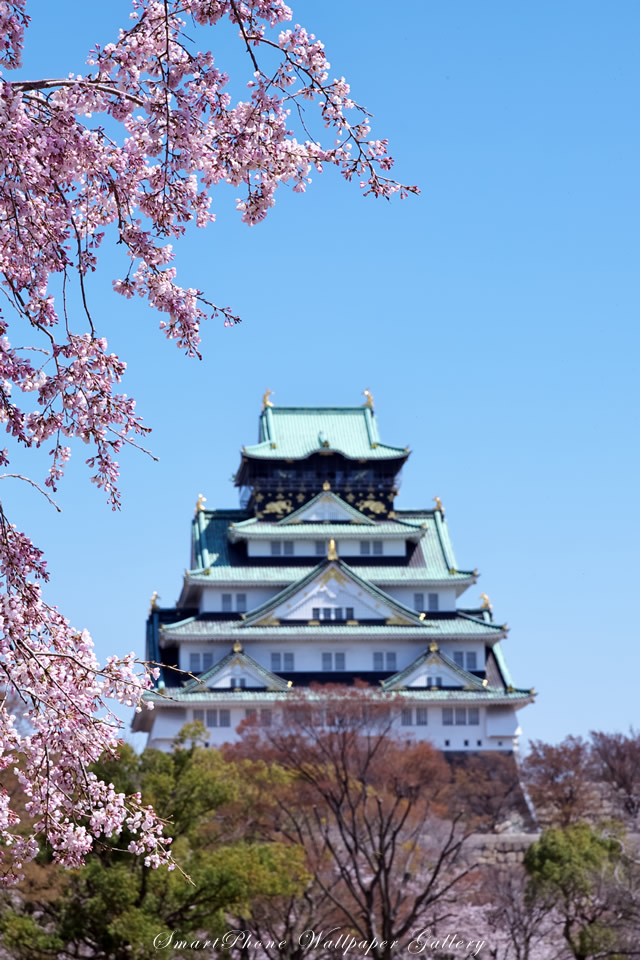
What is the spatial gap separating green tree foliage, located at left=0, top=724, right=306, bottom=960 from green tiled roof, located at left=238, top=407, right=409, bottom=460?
44.2 metres

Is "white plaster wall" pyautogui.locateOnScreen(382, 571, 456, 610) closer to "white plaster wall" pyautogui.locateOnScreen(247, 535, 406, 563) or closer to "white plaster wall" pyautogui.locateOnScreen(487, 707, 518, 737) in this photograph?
"white plaster wall" pyautogui.locateOnScreen(247, 535, 406, 563)

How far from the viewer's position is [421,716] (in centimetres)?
6619

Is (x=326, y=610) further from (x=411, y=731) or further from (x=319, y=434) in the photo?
(x=319, y=434)

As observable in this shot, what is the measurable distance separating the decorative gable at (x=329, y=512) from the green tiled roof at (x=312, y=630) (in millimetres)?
6184

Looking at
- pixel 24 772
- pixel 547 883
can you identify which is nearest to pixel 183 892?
pixel 547 883

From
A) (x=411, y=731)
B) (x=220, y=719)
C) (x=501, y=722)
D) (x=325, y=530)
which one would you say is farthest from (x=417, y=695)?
(x=325, y=530)

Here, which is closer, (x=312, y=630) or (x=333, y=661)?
(x=312, y=630)

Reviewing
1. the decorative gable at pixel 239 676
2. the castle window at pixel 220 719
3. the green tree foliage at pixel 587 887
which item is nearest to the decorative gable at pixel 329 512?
the decorative gable at pixel 239 676

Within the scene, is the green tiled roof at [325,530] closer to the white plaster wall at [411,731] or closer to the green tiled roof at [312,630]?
the green tiled roof at [312,630]

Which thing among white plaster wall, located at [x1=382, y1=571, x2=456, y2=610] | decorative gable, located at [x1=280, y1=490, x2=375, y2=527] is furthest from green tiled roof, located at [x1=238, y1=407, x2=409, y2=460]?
white plaster wall, located at [x1=382, y1=571, x2=456, y2=610]

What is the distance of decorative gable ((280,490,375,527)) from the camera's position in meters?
→ 72.1

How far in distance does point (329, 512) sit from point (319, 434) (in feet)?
17.0

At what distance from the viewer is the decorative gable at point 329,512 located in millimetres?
72125

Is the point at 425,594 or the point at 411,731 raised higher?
the point at 425,594
